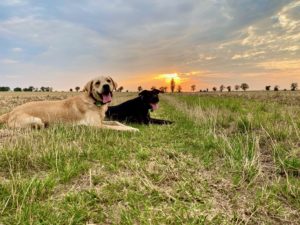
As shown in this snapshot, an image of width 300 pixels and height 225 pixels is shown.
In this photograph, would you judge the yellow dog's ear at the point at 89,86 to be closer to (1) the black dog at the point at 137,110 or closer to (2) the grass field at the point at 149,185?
(1) the black dog at the point at 137,110

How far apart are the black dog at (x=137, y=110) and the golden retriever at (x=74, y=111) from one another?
1.45 m

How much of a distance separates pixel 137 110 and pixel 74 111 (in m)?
2.35

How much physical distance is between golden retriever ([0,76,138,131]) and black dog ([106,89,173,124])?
1.45 metres

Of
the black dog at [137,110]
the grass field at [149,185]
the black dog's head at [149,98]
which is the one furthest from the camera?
the black dog's head at [149,98]

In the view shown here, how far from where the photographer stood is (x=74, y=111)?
29.9 feet

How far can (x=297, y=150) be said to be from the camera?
5.23m

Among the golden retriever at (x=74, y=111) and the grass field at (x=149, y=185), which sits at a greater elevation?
the golden retriever at (x=74, y=111)

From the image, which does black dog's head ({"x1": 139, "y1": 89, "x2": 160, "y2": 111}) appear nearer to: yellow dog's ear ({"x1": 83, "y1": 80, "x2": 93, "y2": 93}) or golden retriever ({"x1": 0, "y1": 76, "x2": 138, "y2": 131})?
golden retriever ({"x1": 0, "y1": 76, "x2": 138, "y2": 131})

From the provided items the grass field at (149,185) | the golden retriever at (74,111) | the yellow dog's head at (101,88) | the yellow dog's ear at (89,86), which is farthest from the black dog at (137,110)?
the grass field at (149,185)

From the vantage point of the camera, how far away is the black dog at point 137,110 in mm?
10648

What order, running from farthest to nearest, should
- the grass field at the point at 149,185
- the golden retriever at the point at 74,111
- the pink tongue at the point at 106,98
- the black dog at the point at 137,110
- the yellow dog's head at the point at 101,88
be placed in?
the black dog at the point at 137,110, the pink tongue at the point at 106,98, the yellow dog's head at the point at 101,88, the golden retriever at the point at 74,111, the grass field at the point at 149,185

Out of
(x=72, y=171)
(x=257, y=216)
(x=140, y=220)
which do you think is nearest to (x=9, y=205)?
(x=72, y=171)

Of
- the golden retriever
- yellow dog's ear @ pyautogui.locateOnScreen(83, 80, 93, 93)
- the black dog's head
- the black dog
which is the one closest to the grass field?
the golden retriever

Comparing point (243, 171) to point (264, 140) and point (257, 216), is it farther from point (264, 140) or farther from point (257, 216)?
point (264, 140)
